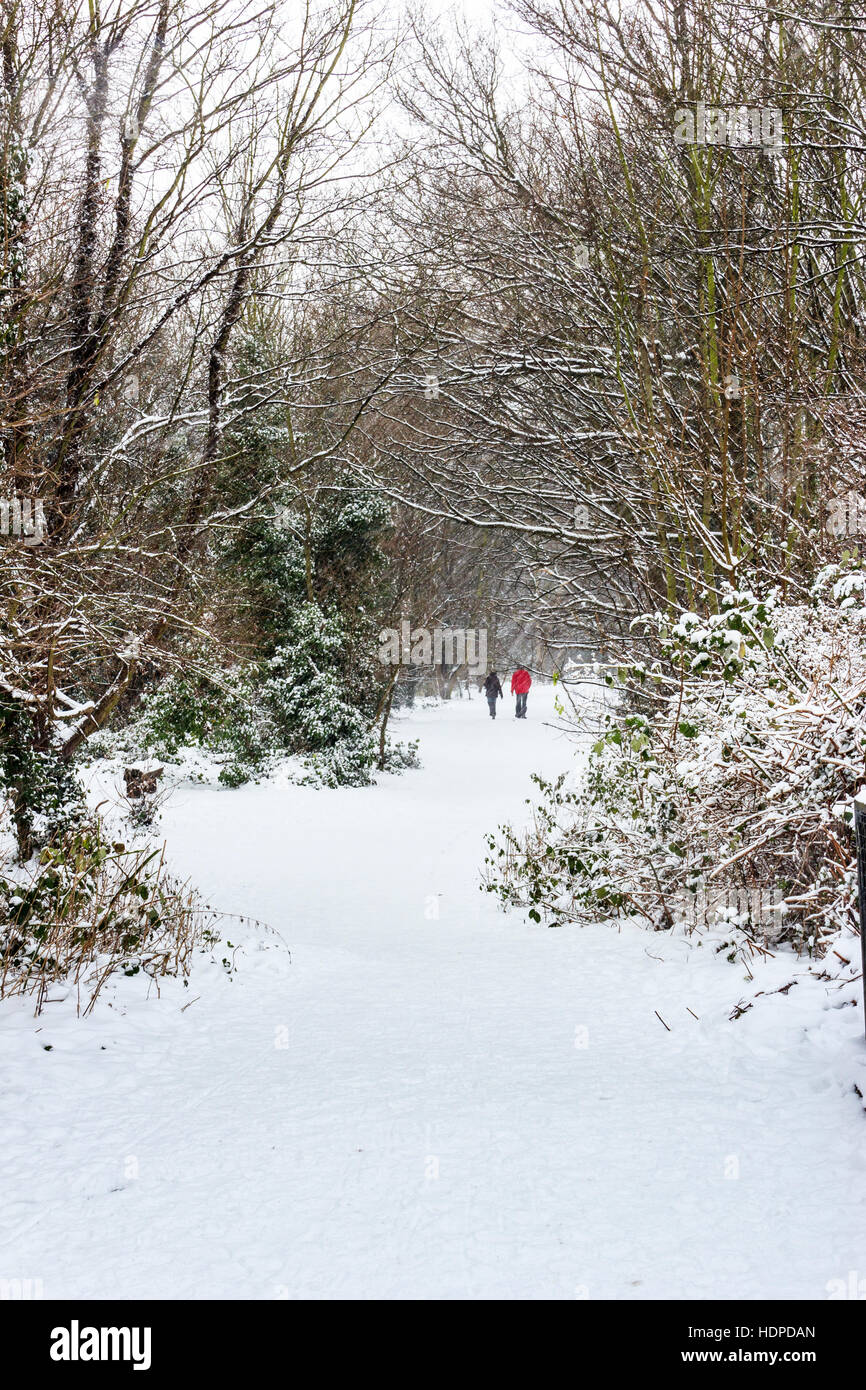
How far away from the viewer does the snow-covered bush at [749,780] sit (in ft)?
14.5

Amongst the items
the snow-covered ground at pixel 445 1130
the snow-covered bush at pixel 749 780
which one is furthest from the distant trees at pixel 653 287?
the snow-covered ground at pixel 445 1130

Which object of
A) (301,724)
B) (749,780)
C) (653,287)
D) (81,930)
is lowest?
(81,930)

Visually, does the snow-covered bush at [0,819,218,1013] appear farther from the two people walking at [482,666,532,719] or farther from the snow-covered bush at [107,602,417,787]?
the two people walking at [482,666,532,719]

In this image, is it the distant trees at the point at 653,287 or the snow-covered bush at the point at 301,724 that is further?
the snow-covered bush at the point at 301,724

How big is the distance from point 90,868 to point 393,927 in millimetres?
2576

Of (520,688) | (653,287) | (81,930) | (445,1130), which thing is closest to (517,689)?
(520,688)

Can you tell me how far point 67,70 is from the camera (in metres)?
6.22

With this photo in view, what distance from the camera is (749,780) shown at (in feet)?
16.3

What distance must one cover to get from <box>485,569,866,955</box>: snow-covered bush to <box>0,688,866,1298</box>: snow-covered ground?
389 mm

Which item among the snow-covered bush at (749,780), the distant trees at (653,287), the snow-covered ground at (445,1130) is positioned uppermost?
the distant trees at (653,287)

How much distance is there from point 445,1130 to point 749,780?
251 centimetres

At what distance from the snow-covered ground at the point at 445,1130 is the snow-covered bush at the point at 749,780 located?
39 cm

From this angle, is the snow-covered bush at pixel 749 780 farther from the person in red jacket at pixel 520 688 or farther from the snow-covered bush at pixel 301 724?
the person in red jacket at pixel 520 688

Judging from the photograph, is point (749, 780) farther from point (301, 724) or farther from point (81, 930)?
point (301, 724)
